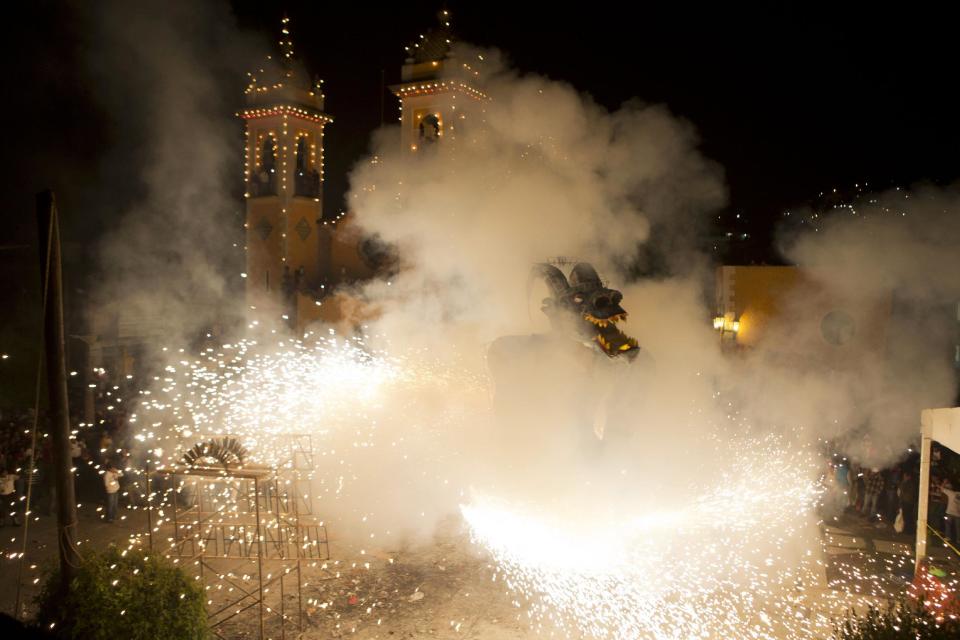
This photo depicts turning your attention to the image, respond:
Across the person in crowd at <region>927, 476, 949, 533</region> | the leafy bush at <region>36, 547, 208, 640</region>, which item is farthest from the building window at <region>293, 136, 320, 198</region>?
the person in crowd at <region>927, 476, 949, 533</region>

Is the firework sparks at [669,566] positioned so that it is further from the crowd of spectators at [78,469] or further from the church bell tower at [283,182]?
the church bell tower at [283,182]

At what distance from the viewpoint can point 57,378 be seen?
569 cm

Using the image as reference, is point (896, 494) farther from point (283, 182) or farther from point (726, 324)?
point (283, 182)

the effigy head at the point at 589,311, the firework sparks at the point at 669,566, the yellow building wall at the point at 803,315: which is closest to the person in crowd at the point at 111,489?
the firework sparks at the point at 669,566

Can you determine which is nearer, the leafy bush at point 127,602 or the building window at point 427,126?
the leafy bush at point 127,602

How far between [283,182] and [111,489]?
11111 mm

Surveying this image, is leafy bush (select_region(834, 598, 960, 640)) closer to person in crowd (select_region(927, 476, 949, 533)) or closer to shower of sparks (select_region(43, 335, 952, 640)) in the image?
shower of sparks (select_region(43, 335, 952, 640))

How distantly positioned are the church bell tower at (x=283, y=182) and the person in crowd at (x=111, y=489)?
9.12 m

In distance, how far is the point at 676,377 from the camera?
36.3 feet

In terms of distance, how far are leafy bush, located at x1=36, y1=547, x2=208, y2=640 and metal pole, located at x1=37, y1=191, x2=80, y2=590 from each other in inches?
7.8

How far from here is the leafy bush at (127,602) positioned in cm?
511

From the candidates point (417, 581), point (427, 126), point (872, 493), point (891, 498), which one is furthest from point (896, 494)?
point (427, 126)

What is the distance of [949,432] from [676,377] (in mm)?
4896

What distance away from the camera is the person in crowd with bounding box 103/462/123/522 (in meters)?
9.18
